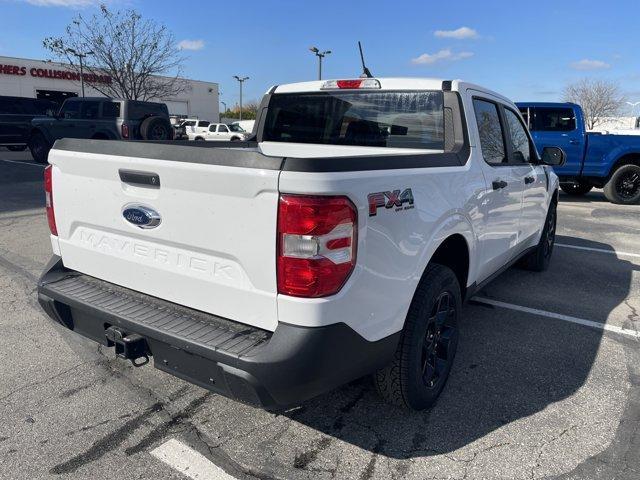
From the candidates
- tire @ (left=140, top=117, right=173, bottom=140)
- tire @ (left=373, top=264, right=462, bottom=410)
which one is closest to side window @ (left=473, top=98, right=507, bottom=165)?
tire @ (left=373, top=264, right=462, bottom=410)

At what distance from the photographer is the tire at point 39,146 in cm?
1609

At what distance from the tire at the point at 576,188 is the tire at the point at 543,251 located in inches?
319

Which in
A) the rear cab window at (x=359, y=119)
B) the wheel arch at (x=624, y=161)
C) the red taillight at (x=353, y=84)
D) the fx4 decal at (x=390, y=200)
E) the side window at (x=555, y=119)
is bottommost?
the fx4 decal at (x=390, y=200)

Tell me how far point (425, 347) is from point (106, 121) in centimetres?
1453

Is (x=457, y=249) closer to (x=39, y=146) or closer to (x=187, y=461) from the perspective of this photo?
(x=187, y=461)

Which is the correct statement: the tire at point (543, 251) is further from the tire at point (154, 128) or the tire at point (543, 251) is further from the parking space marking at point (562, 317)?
the tire at point (154, 128)

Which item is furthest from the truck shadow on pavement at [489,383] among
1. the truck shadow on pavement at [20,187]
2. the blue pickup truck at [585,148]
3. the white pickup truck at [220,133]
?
the white pickup truck at [220,133]

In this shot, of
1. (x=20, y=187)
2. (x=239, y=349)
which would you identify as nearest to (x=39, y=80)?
(x=20, y=187)

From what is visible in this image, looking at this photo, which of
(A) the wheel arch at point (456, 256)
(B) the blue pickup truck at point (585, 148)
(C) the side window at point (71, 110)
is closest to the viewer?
(A) the wheel arch at point (456, 256)

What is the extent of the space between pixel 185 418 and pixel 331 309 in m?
1.27

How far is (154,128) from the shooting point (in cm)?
1498

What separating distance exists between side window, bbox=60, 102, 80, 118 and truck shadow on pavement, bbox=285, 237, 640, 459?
47.8ft

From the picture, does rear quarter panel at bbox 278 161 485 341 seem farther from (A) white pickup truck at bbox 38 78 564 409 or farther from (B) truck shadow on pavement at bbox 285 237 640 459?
(B) truck shadow on pavement at bbox 285 237 640 459

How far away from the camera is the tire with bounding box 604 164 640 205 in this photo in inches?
451
